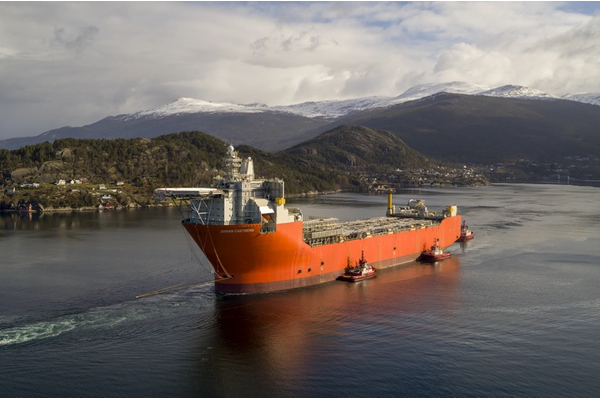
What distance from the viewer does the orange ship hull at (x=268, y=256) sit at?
2277 centimetres

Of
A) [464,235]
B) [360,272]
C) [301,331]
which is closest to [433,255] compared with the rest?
[360,272]

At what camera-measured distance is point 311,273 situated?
84.4ft

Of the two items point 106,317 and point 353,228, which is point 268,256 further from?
point 353,228

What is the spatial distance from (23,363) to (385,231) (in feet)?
67.2

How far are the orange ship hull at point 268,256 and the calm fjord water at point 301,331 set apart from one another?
67cm

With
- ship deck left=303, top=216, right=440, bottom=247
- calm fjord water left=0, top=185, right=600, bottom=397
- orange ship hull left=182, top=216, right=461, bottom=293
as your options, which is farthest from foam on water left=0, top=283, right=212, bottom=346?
ship deck left=303, top=216, right=440, bottom=247

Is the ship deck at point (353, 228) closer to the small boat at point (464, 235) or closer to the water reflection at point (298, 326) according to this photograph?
the water reflection at point (298, 326)

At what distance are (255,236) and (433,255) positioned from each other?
1461 cm

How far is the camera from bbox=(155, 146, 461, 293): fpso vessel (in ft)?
74.9

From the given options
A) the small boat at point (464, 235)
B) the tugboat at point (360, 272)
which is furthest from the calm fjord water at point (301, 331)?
the small boat at point (464, 235)

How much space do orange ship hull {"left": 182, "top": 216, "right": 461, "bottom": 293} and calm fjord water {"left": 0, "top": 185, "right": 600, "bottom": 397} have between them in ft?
2.19

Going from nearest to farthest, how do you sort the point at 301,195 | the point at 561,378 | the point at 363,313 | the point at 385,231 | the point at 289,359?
the point at 561,378 < the point at 289,359 < the point at 363,313 < the point at 385,231 < the point at 301,195

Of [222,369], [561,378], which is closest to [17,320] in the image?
[222,369]

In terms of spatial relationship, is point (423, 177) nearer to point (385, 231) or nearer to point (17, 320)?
point (385, 231)
